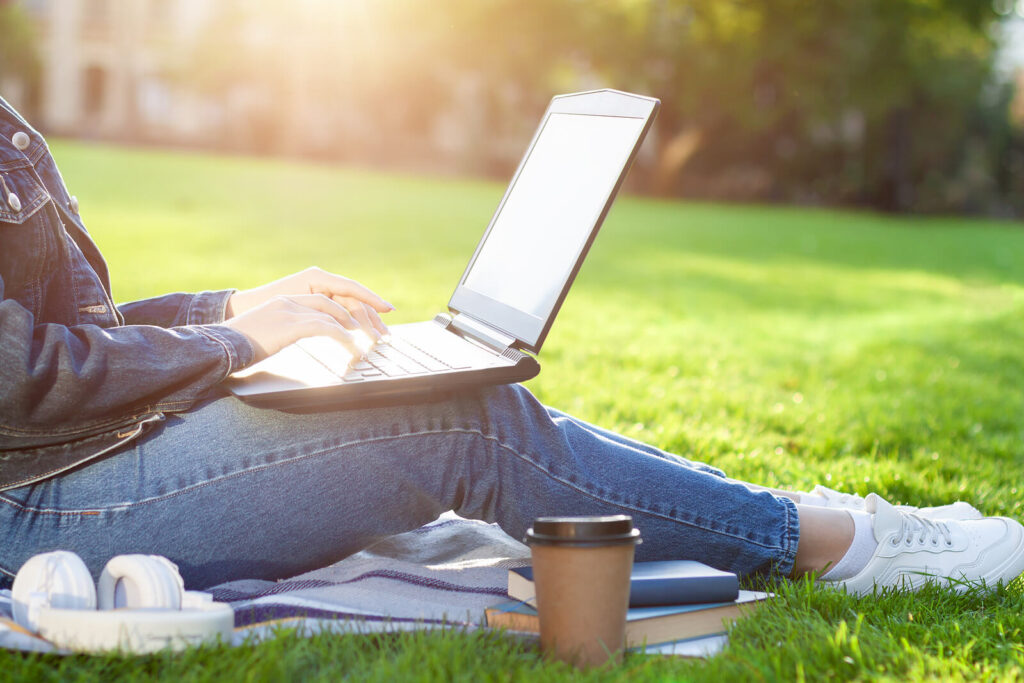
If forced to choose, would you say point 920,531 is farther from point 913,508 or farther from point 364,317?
point 364,317

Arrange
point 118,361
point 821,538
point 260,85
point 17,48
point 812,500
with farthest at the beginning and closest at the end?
1. point 17,48
2. point 260,85
3. point 812,500
4. point 821,538
5. point 118,361

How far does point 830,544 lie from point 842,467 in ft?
4.01

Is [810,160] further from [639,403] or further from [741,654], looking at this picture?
[741,654]

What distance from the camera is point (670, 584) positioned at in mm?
1798

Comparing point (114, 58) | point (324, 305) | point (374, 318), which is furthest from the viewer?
point (114, 58)

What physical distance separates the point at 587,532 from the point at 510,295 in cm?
79

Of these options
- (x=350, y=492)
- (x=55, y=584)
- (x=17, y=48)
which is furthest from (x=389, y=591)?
(x=17, y=48)

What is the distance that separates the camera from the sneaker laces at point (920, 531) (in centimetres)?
210

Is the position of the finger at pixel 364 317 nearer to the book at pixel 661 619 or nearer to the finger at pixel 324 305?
the finger at pixel 324 305

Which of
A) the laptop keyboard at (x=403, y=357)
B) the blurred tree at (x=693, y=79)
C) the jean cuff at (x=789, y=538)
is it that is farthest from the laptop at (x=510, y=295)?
the blurred tree at (x=693, y=79)

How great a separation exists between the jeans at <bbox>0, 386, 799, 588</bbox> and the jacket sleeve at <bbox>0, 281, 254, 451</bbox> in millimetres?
82

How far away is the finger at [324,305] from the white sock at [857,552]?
1100mm

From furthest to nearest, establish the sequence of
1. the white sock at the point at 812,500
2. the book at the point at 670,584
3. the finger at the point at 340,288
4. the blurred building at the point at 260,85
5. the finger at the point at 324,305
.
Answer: the blurred building at the point at 260,85, the white sock at the point at 812,500, the finger at the point at 340,288, the finger at the point at 324,305, the book at the point at 670,584

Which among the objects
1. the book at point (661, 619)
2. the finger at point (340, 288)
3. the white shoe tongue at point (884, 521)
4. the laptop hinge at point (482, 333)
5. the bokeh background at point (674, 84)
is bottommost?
the book at point (661, 619)
